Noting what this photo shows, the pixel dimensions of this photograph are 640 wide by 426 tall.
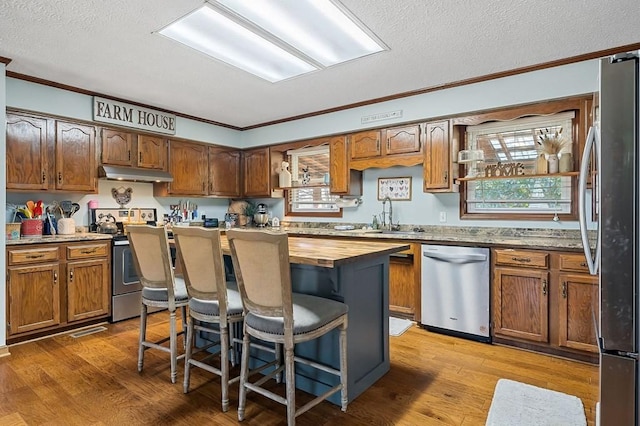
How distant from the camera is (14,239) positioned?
3.31 m

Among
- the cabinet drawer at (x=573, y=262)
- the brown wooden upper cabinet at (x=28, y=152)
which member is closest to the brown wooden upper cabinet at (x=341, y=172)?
the cabinet drawer at (x=573, y=262)

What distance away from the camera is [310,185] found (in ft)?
17.0

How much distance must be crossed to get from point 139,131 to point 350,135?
261 centimetres

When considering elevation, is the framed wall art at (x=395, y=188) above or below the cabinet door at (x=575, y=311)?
above

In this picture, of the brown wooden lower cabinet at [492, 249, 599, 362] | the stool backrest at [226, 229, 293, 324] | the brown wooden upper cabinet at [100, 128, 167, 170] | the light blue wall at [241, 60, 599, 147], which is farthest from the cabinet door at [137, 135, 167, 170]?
the brown wooden lower cabinet at [492, 249, 599, 362]

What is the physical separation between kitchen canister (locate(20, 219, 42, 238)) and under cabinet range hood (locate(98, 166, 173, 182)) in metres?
0.79

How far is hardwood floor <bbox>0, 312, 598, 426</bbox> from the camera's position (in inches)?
81.8

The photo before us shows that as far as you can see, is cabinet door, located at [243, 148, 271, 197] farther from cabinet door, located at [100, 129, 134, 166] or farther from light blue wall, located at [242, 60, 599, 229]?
cabinet door, located at [100, 129, 134, 166]

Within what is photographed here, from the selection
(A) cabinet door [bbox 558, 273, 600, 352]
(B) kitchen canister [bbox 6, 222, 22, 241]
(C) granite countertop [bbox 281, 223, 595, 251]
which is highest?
Answer: (B) kitchen canister [bbox 6, 222, 22, 241]

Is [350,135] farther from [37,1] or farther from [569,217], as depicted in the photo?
[37,1]

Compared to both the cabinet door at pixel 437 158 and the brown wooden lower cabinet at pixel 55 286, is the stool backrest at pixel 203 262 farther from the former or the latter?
the cabinet door at pixel 437 158

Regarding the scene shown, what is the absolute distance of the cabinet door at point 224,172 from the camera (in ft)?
17.6

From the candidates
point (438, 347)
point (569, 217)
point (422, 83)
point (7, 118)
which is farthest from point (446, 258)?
point (7, 118)

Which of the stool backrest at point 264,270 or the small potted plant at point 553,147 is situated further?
the small potted plant at point 553,147
